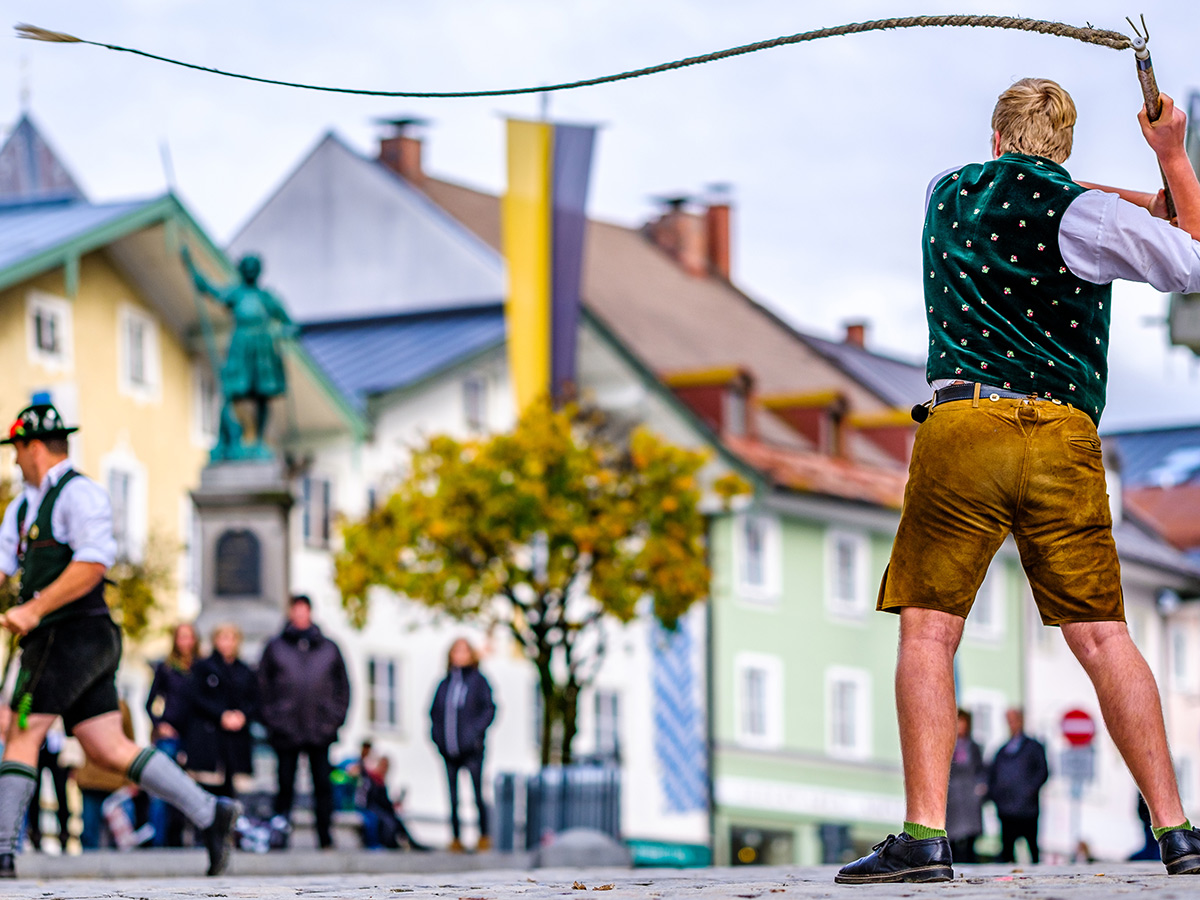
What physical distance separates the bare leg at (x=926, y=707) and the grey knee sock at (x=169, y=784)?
4306 mm

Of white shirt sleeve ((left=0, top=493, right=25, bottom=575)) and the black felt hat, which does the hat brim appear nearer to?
the black felt hat

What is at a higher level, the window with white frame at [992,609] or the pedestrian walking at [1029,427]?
the window with white frame at [992,609]

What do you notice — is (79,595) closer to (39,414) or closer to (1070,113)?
(39,414)

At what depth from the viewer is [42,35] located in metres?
7.44

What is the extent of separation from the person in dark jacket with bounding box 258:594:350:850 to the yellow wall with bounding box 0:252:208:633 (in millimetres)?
16758

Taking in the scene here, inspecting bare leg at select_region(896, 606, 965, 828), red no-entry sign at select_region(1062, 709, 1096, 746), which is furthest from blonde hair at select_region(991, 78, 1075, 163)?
red no-entry sign at select_region(1062, 709, 1096, 746)

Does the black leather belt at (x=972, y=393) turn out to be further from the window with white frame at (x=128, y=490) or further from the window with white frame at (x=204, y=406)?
the window with white frame at (x=204, y=406)

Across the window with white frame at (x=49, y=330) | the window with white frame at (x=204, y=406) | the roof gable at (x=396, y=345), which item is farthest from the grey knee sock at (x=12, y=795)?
the roof gable at (x=396, y=345)

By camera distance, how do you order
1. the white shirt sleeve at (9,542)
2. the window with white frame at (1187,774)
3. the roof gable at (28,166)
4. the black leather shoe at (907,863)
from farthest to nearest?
the window with white frame at (1187,774) → the roof gable at (28,166) → the white shirt sleeve at (9,542) → the black leather shoe at (907,863)

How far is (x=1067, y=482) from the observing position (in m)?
7.14

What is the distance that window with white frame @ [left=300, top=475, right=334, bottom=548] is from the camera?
132 feet

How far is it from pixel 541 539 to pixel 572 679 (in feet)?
17.2

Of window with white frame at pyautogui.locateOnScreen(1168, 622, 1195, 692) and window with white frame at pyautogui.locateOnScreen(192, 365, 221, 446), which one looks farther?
window with white frame at pyautogui.locateOnScreen(1168, 622, 1195, 692)

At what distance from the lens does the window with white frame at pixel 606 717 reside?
42.3m
